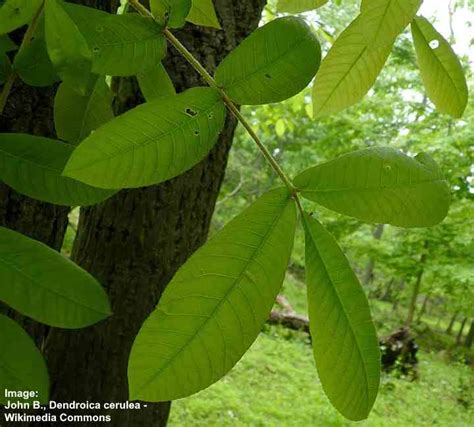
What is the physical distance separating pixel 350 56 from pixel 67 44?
216 millimetres

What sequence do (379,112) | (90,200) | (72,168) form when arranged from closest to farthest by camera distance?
(72,168), (90,200), (379,112)

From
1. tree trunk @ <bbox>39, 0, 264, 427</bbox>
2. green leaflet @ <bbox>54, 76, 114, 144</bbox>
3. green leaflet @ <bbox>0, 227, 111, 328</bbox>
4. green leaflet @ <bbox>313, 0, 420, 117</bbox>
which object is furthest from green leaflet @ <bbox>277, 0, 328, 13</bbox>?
tree trunk @ <bbox>39, 0, 264, 427</bbox>

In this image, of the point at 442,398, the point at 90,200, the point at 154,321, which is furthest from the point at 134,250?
the point at 442,398

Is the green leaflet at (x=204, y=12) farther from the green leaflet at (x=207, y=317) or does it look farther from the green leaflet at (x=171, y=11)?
the green leaflet at (x=207, y=317)

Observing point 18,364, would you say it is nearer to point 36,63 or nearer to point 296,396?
point 36,63

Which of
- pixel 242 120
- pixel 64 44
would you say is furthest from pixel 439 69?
pixel 64 44

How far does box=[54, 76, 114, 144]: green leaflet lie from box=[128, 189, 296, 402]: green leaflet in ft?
0.64

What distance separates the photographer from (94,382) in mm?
1060

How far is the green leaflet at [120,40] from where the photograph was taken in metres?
0.38

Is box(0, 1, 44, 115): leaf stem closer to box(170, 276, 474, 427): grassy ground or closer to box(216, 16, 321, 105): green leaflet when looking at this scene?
box(216, 16, 321, 105): green leaflet

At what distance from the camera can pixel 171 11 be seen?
1.29ft

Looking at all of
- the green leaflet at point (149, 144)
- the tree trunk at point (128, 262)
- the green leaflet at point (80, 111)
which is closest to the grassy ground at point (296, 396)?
the tree trunk at point (128, 262)

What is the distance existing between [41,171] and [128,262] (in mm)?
677

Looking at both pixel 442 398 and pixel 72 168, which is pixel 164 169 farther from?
pixel 442 398
